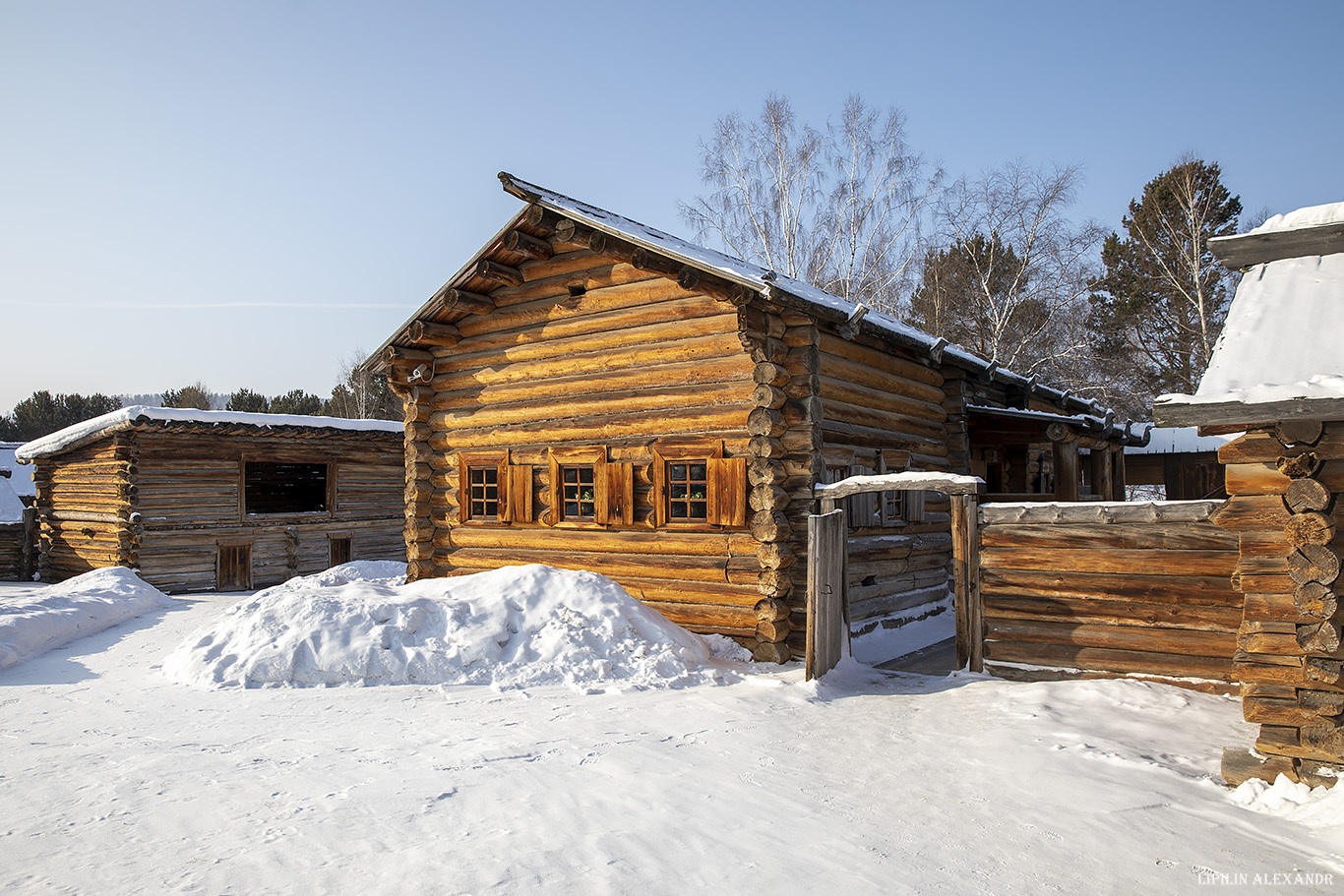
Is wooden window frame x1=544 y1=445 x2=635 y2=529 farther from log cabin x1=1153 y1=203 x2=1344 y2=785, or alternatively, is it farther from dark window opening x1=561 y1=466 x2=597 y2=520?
log cabin x1=1153 y1=203 x2=1344 y2=785

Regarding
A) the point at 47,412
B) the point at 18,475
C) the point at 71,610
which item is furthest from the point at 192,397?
the point at 71,610

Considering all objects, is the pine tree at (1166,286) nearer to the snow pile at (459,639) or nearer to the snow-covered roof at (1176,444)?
the snow-covered roof at (1176,444)

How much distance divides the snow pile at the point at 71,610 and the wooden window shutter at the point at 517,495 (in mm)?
6815

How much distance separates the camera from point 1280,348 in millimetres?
5879

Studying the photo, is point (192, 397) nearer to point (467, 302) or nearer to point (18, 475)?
point (18, 475)

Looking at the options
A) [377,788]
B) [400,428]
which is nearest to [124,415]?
[400,428]

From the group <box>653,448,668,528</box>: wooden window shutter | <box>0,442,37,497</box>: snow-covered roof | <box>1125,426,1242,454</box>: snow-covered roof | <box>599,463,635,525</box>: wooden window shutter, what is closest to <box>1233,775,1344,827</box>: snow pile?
<box>653,448,668,528</box>: wooden window shutter

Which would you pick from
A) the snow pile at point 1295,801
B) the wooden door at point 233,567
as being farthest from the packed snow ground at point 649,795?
the wooden door at point 233,567

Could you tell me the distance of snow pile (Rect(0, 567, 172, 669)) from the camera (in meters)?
11.4

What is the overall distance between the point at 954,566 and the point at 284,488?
23.6m

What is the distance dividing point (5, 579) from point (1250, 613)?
29250mm

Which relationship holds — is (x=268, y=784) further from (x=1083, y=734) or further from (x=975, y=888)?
(x=1083, y=734)

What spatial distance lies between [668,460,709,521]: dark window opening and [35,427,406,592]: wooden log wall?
554 inches

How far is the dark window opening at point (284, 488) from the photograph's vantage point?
82.6 ft
